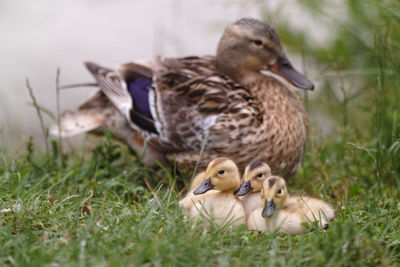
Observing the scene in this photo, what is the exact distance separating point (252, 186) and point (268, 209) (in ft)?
1.00

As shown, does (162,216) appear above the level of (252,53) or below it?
below

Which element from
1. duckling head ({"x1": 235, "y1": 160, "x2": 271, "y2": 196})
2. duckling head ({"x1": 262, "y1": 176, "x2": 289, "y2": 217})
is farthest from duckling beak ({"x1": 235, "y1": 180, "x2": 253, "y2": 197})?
duckling head ({"x1": 262, "y1": 176, "x2": 289, "y2": 217})

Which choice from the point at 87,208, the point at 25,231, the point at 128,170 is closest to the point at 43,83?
the point at 128,170

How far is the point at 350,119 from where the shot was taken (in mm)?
5492

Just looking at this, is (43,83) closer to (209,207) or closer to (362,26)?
(362,26)

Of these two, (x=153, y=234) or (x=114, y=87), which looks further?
(x=114, y=87)

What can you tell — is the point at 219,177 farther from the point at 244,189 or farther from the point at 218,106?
the point at 218,106

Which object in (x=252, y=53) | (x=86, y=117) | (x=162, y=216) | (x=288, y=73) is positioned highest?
(x=252, y=53)

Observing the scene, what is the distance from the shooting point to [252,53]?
4461mm

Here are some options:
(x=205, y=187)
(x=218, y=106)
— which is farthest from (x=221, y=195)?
(x=218, y=106)

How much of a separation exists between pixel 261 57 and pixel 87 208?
186 centimetres

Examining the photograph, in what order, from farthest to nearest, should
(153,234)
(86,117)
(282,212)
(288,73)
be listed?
(86,117) < (288,73) < (282,212) < (153,234)

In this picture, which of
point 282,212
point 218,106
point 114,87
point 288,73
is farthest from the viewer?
point 114,87

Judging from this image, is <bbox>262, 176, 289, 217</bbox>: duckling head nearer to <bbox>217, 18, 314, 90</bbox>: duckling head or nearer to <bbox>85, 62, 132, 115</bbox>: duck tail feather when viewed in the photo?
<bbox>217, 18, 314, 90</bbox>: duckling head
